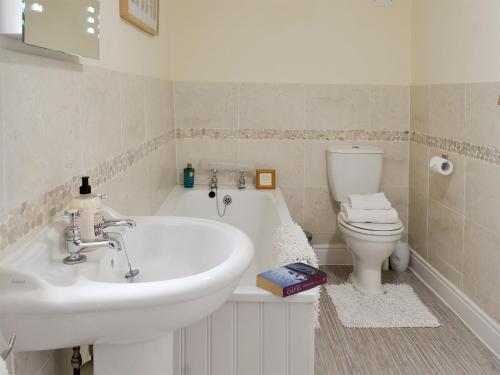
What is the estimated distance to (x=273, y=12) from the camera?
12.3ft

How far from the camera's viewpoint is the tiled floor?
2.41 metres

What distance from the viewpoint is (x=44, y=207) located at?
4.50ft

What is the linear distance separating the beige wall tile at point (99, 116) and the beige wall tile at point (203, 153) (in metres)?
1.69

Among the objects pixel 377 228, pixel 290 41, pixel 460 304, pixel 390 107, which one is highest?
pixel 290 41

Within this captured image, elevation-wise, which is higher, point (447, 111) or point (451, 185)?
point (447, 111)

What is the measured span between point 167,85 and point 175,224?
80.7 inches

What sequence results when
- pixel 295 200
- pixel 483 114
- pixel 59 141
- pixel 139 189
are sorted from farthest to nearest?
pixel 295 200, pixel 483 114, pixel 139 189, pixel 59 141

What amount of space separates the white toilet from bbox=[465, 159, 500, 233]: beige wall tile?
48 centimetres

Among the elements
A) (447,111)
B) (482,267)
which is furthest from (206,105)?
(482,267)

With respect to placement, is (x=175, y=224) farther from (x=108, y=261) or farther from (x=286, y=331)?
(x=286, y=331)

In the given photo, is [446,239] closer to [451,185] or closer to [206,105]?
[451,185]

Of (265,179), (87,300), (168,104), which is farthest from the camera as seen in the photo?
(265,179)

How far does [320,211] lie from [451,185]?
3.51ft

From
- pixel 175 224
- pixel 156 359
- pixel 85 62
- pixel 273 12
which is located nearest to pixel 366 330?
pixel 175 224
